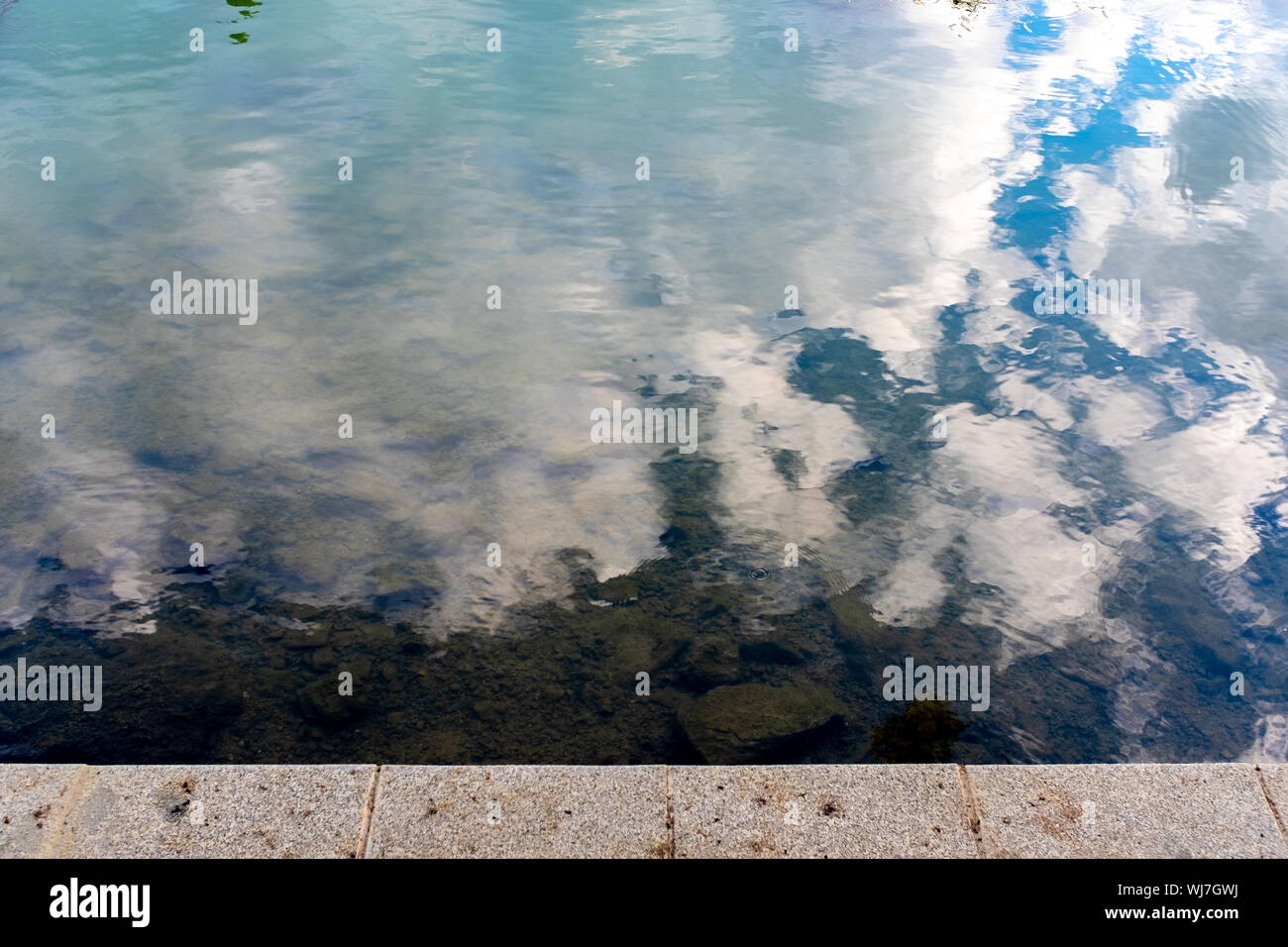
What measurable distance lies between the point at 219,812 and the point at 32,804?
0.76 meters

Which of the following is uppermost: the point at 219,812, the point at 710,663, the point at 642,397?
the point at 219,812

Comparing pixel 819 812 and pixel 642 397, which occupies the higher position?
pixel 819 812

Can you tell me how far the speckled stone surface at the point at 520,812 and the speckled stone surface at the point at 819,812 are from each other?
0.48 ft

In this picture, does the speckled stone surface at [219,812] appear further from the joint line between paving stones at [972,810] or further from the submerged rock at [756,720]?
the joint line between paving stones at [972,810]

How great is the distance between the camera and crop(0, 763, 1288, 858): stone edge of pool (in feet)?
12.6

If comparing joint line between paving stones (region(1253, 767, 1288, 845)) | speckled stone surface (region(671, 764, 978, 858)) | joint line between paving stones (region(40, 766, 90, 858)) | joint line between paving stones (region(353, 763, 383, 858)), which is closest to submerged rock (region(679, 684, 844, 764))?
speckled stone surface (region(671, 764, 978, 858))

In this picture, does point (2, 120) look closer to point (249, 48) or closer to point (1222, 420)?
point (249, 48)

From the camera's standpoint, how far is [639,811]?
13.1ft

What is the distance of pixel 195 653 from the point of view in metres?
5.43

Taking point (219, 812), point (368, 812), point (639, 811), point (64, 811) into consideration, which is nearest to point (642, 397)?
point (639, 811)

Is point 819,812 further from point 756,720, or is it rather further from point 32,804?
point 32,804

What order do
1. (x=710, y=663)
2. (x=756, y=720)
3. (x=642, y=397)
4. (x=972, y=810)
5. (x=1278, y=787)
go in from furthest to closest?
(x=642, y=397)
(x=710, y=663)
(x=756, y=720)
(x=1278, y=787)
(x=972, y=810)
